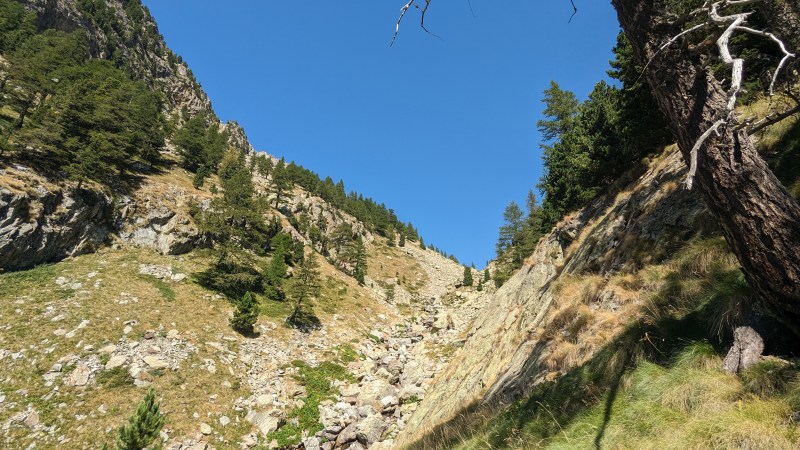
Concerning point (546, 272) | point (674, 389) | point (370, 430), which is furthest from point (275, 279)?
point (674, 389)

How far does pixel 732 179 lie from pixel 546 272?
17167mm

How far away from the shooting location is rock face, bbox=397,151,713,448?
9.88m

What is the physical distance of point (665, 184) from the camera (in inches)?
479

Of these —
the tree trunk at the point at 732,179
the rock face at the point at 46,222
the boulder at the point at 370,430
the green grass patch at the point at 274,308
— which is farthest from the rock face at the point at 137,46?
the tree trunk at the point at 732,179

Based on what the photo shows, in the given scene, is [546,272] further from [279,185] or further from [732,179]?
[279,185]

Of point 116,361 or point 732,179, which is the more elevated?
point 116,361

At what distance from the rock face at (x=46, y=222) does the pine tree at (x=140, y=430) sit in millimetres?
22955

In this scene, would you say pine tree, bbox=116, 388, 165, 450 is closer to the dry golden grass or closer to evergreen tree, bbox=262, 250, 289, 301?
evergreen tree, bbox=262, 250, 289, 301

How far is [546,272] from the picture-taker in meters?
20.0

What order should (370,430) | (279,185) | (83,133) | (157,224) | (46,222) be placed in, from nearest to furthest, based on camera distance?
(370,430) < (46,222) < (83,133) < (157,224) < (279,185)

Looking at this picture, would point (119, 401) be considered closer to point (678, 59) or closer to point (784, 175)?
point (678, 59)

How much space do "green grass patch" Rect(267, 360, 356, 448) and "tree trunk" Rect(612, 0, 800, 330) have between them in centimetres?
2262

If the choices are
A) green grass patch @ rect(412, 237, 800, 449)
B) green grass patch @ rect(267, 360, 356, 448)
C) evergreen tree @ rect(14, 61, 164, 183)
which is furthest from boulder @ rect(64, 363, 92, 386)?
green grass patch @ rect(412, 237, 800, 449)

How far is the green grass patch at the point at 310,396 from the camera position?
21.1m
